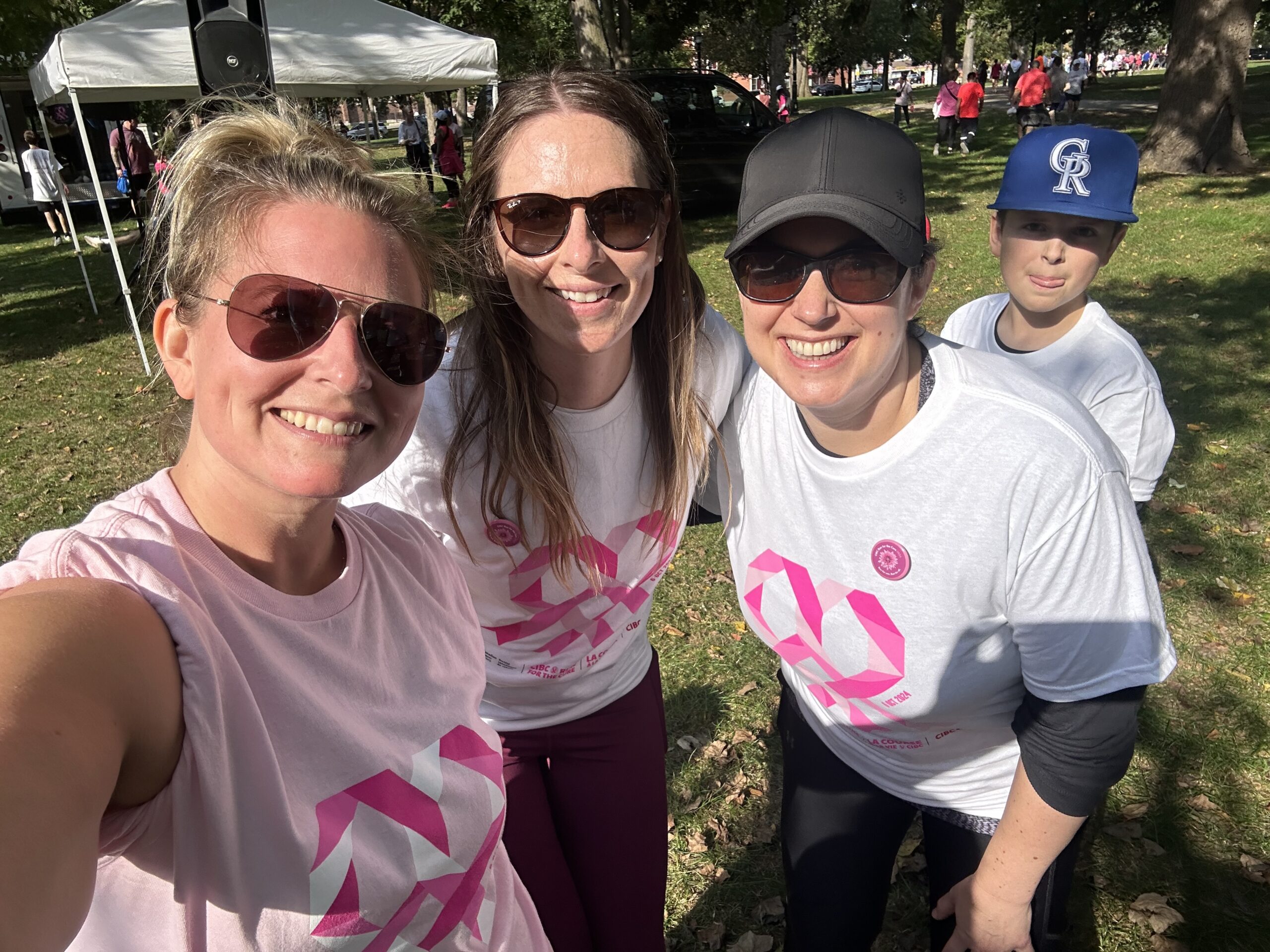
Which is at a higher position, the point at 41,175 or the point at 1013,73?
the point at 41,175

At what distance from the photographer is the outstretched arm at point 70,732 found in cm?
83

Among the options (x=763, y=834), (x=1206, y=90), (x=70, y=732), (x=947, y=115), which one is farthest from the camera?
(x=947, y=115)

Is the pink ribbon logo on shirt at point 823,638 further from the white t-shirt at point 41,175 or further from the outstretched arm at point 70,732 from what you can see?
the white t-shirt at point 41,175

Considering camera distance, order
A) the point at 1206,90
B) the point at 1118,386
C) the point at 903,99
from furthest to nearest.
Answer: the point at 903,99
the point at 1206,90
the point at 1118,386

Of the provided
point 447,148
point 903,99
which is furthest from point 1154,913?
point 903,99

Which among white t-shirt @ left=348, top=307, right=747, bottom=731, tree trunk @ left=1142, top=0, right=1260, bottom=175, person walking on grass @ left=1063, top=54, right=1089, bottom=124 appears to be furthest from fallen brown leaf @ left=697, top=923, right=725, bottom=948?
person walking on grass @ left=1063, top=54, right=1089, bottom=124

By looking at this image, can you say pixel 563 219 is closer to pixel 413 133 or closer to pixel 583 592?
pixel 583 592

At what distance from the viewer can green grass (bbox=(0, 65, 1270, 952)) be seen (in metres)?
2.99

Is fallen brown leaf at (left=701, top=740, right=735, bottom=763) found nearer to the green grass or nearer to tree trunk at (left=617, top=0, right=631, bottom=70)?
the green grass

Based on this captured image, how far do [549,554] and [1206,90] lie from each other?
16409 mm

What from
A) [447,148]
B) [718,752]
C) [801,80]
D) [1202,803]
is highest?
[1202,803]

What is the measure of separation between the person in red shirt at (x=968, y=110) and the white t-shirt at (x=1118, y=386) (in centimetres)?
1743

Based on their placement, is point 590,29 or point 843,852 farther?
point 590,29

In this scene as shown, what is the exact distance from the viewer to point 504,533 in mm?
2021
